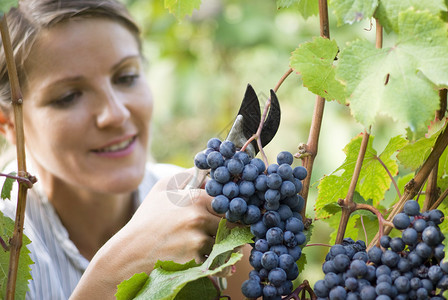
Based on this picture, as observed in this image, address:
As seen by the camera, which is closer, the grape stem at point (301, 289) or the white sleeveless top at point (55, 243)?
the grape stem at point (301, 289)

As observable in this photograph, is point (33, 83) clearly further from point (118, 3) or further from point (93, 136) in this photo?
point (118, 3)

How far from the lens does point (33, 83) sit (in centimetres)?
110

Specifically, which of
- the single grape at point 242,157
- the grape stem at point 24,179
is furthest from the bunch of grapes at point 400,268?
the grape stem at point 24,179

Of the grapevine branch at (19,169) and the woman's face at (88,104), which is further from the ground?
the woman's face at (88,104)

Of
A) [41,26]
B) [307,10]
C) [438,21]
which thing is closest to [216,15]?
[41,26]

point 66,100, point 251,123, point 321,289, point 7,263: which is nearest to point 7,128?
point 66,100

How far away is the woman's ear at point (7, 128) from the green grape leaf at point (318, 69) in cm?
102

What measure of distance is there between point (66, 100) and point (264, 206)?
77 cm

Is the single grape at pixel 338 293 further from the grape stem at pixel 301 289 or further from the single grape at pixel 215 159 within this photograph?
the single grape at pixel 215 159

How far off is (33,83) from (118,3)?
0.32 m

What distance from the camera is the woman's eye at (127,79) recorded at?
118 centimetres

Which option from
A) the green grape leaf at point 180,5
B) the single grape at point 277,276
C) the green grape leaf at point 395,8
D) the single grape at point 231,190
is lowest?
the single grape at point 277,276

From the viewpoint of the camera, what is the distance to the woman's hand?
53 centimetres

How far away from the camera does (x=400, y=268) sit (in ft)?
1.28
